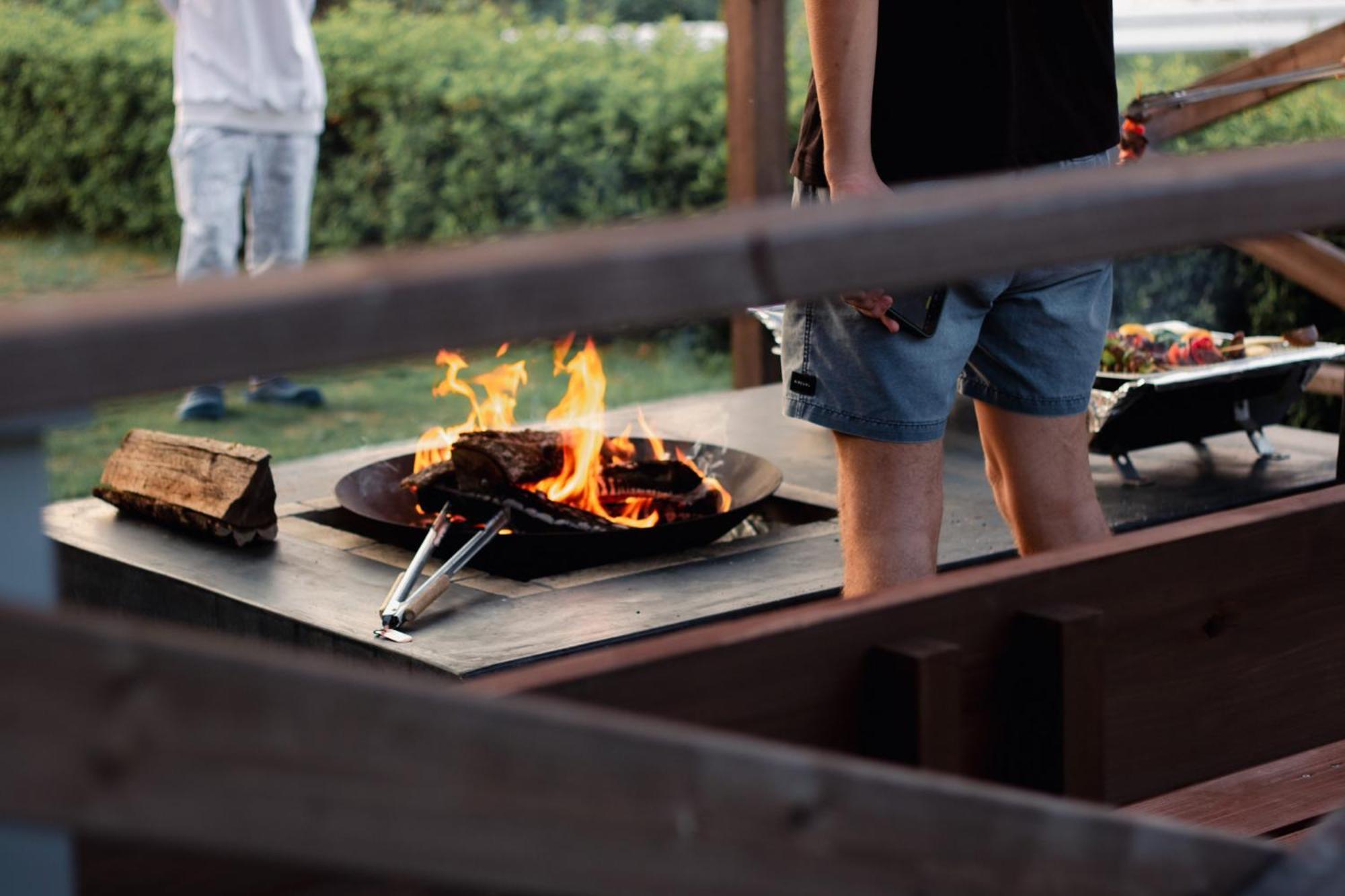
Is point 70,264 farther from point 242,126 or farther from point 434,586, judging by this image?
point 434,586

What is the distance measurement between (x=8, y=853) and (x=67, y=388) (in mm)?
382

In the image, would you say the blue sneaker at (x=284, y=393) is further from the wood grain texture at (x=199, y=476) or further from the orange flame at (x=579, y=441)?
the wood grain texture at (x=199, y=476)

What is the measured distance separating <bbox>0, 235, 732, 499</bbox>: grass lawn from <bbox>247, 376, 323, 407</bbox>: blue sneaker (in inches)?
1.5

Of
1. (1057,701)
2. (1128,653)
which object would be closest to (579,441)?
(1128,653)

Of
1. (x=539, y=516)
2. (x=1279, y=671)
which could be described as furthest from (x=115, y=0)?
(x=1279, y=671)

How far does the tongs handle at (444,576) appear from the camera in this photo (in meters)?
2.83

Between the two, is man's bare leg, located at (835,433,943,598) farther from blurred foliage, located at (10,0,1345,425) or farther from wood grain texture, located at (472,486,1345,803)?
blurred foliage, located at (10,0,1345,425)

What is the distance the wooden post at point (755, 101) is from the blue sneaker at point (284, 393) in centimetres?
214

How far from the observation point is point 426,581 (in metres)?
2.99

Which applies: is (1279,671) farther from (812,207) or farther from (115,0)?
(115,0)

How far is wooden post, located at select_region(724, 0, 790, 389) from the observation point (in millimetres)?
5312

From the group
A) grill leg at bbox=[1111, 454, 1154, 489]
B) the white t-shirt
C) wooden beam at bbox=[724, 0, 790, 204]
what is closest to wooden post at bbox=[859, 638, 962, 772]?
grill leg at bbox=[1111, 454, 1154, 489]

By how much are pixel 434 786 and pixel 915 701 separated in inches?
25.0

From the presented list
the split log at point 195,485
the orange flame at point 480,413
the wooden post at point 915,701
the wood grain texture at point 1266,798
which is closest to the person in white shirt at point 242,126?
the orange flame at point 480,413
